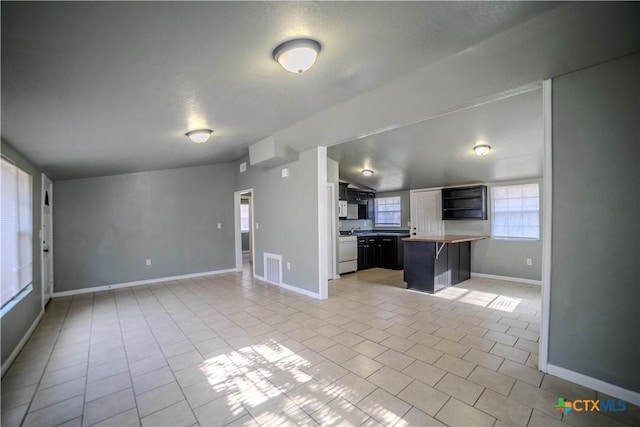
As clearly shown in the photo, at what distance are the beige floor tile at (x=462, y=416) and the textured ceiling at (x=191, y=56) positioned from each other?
2.44m

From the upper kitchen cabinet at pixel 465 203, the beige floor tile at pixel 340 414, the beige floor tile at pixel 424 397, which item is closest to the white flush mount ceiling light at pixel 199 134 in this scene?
the beige floor tile at pixel 340 414

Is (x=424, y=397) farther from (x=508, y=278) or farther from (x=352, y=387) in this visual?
(x=508, y=278)

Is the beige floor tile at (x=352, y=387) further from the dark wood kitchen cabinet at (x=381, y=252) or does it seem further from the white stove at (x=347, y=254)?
the dark wood kitchen cabinet at (x=381, y=252)

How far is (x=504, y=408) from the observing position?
1.84 m

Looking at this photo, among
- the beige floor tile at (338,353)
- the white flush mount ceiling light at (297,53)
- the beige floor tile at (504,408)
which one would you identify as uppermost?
the white flush mount ceiling light at (297,53)

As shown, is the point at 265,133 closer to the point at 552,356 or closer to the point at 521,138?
the point at 521,138

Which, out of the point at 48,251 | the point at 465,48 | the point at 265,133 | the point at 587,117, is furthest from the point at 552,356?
the point at 48,251

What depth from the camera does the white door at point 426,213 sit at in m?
6.53

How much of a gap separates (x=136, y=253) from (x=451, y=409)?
19.0 ft

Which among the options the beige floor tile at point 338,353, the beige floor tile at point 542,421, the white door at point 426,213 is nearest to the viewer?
the beige floor tile at point 542,421

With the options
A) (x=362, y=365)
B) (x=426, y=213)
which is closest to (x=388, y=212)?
(x=426, y=213)

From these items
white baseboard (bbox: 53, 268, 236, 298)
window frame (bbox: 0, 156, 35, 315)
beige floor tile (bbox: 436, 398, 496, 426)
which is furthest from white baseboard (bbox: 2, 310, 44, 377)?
beige floor tile (bbox: 436, 398, 496, 426)

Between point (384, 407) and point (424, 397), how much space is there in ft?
1.04

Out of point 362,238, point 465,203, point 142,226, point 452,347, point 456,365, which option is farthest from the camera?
point 362,238
